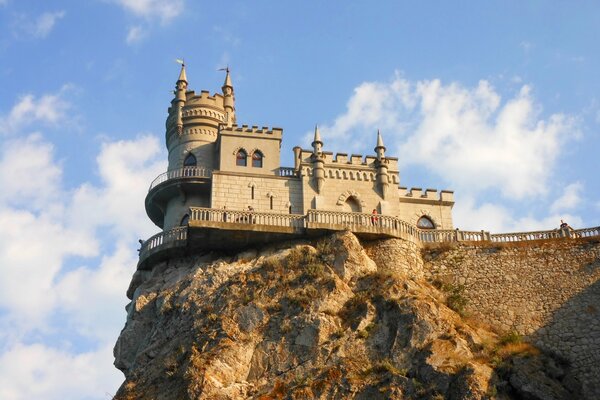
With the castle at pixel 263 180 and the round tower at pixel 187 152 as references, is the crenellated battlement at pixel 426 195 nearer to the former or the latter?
the castle at pixel 263 180

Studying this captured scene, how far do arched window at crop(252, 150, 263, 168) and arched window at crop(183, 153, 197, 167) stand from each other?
341 centimetres

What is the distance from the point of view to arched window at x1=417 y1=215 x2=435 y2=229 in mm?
50994

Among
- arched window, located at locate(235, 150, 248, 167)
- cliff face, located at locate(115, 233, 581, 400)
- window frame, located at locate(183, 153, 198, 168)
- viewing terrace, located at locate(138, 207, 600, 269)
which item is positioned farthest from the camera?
window frame, located at locate(183, 153, 198, 168)

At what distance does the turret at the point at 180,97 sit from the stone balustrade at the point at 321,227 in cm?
813

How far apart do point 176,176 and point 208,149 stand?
9.07ft

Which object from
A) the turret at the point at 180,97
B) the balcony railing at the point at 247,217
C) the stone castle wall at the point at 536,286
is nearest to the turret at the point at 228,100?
the turret at the point at 180,97

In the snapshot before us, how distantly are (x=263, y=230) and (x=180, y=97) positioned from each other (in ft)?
39.7

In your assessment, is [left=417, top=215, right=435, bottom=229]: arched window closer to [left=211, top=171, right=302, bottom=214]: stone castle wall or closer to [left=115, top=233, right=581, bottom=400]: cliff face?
[left=115, top=233, right=581, bottom=400]: cliff face

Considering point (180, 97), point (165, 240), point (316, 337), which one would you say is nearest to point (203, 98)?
point (180, 97)

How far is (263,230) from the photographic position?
4472 cm

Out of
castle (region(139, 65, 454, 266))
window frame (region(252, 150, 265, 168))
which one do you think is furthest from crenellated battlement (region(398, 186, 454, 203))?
window frame (region(252, 150, 265, 168))

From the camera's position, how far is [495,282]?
45.7m

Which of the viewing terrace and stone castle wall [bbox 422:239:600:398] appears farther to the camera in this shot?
the viewing terrace

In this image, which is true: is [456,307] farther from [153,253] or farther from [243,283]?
[153,253]
